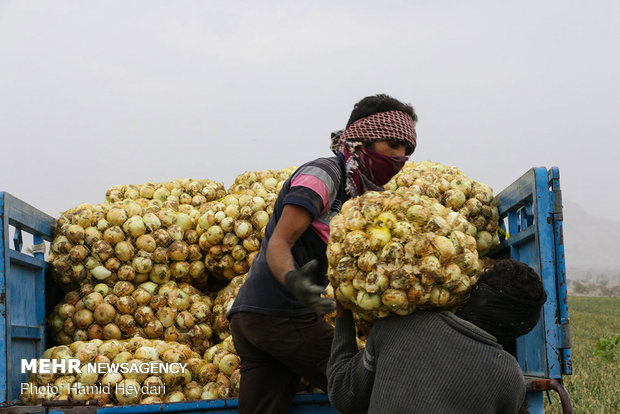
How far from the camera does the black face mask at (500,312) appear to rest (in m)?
2.21

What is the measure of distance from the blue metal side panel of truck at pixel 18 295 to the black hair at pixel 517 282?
8.91 ft

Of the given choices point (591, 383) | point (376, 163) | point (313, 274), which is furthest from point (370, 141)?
point (591, 383)

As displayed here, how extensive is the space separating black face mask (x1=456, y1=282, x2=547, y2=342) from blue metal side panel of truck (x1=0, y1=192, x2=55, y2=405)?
260cm

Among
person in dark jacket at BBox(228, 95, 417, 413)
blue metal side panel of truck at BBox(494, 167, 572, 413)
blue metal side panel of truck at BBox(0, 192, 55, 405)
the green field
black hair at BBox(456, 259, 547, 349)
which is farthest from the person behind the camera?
the green field

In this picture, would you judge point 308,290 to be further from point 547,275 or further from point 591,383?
point 591,383

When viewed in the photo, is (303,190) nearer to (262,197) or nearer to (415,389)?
(415,389)

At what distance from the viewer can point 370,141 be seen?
2.94 meters

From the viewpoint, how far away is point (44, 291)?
14.0 ft

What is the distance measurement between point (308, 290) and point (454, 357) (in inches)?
23.8

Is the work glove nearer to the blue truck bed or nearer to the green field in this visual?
the blue truck bed

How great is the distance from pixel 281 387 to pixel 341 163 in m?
1.23

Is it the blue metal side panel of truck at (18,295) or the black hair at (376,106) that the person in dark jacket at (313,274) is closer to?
the black hair at (376,106)

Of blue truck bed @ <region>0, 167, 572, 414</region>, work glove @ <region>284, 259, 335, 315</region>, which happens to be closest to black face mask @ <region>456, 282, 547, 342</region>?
work glove @ <region>284, 259, 335, 315</region>

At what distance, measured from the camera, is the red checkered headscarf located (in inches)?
115
